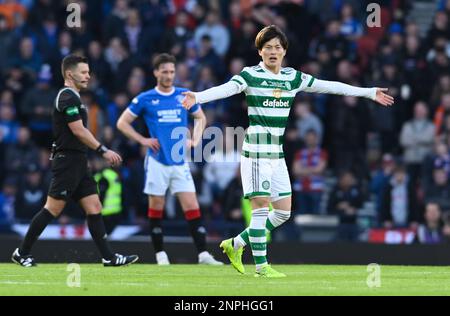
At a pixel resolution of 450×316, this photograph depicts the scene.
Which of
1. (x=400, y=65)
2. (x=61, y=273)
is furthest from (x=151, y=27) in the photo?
(x=61, y=273)

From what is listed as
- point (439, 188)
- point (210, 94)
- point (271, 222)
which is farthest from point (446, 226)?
point (210, 94)

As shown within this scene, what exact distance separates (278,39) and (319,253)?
5.47m

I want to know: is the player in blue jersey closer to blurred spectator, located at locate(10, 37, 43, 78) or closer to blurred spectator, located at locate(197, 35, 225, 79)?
blurred spectator, located at locate(197, 35, 225, 79)

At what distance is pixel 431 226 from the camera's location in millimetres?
19734

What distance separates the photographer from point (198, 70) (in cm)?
2264

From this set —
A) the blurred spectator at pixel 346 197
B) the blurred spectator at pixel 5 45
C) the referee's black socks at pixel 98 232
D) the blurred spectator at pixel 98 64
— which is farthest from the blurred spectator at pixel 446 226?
the blurred spectator at pixel 5 45

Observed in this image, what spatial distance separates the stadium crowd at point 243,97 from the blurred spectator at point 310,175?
23 mm

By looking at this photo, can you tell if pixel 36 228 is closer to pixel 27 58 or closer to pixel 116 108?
pixel 116 108

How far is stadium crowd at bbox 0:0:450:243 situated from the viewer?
2091cm

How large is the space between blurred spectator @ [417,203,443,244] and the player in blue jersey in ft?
15.5

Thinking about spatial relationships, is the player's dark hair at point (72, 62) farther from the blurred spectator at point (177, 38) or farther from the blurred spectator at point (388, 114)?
the blurred spectator at point (388, 114)

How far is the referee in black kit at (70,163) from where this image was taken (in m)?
14.3

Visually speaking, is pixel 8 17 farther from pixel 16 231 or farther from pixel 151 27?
pixel 16 231

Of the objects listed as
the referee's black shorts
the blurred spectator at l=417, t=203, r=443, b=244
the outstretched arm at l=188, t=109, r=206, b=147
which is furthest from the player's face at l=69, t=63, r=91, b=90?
the blurred spectator at l=417, t=203, r=443, b=244
